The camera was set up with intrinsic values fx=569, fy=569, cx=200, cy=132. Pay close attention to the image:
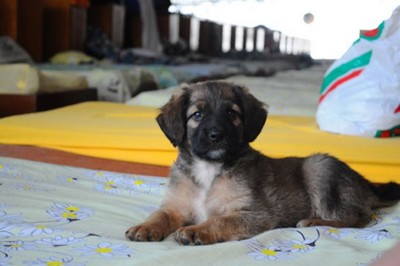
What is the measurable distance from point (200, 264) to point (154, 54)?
681 centimetres

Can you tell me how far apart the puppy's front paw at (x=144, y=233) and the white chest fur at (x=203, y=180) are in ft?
0.79

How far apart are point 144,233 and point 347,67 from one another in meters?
1.85

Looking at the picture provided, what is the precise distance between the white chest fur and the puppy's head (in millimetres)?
51

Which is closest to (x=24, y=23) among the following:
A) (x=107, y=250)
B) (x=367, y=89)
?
(x=367, y=89)

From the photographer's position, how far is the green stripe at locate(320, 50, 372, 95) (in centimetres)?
302

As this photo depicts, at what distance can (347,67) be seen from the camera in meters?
3.09

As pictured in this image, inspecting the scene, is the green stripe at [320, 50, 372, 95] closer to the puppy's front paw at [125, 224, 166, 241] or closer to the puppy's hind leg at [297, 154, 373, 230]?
the puppy's hind leg at [297, 154, 373, 230]

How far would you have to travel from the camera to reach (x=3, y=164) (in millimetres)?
2510

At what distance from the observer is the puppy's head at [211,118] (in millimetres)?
1880

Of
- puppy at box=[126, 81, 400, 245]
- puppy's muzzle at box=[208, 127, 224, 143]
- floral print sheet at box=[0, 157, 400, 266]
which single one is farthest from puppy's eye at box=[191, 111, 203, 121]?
floral print sheet at box=[0, 157, 400, 266]

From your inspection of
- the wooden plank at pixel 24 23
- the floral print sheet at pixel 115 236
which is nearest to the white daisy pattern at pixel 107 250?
the floral print sheet at pixel 115 236

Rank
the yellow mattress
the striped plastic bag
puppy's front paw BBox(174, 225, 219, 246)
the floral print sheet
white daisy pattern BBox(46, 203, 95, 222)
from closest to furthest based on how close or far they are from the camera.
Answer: the floral print sheet
puppy's front paw BBox(174, 225, 219, 246)
white daisy pattern BBox(46, 203, 95, 222)
the yellow mattress
the striped plastic bag

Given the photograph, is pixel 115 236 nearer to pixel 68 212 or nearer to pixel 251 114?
pixel 68 212

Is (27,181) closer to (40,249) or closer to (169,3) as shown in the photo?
(40,249)
